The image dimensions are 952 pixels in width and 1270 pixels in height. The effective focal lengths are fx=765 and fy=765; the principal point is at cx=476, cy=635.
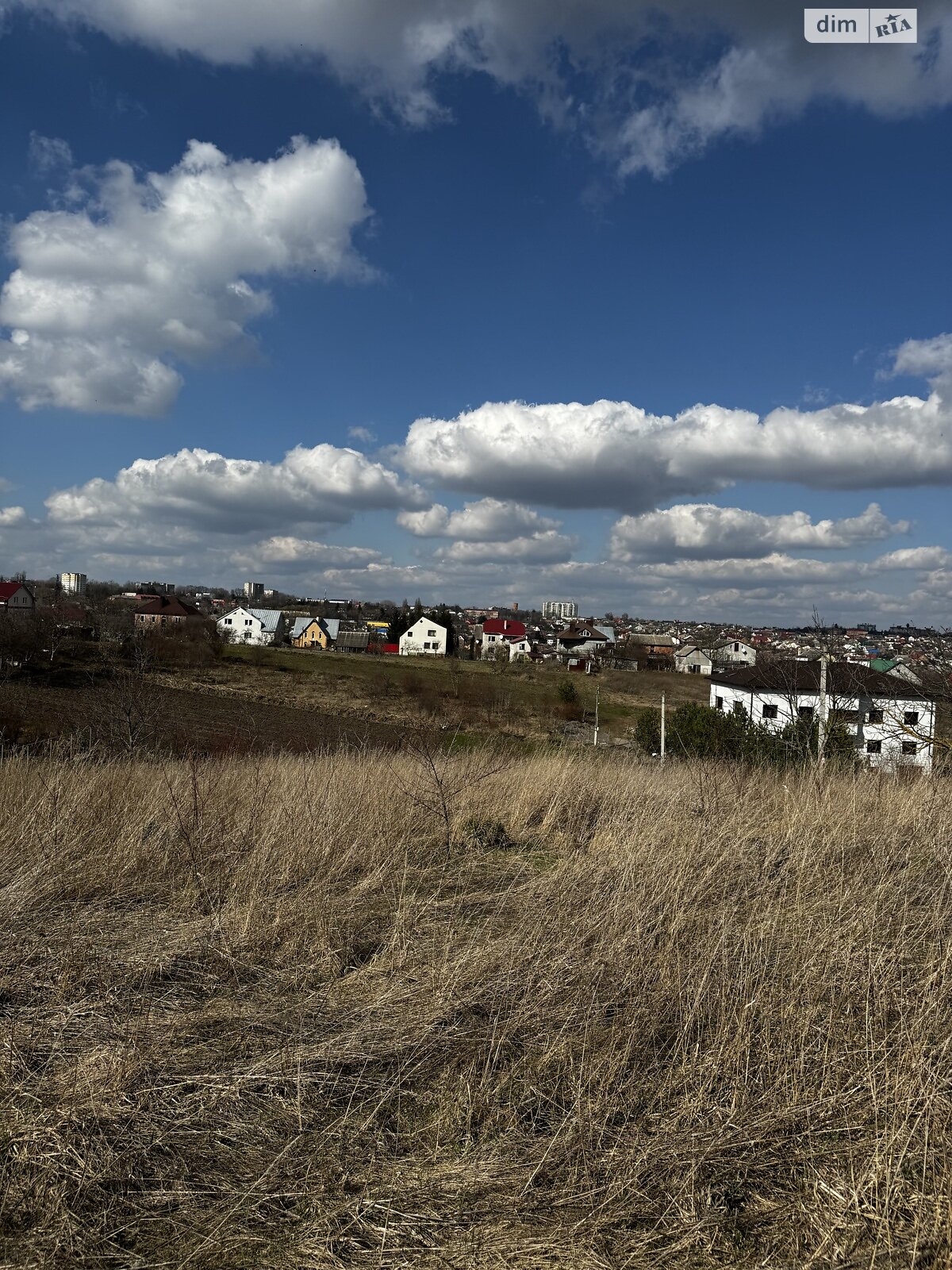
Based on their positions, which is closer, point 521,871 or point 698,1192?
point 698,1192

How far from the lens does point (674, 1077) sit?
283 cm

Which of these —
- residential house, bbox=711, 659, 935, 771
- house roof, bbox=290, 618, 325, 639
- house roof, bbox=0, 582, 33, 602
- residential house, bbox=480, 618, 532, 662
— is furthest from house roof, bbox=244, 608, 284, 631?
residential house, bbox=711, 659, 935, 771

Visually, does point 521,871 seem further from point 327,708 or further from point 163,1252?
point 327,708

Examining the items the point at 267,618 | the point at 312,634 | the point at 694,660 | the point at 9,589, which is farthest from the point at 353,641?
the point at 694,660

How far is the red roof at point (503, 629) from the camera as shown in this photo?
89625mm

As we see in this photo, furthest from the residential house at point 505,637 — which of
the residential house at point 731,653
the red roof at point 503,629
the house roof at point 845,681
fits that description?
the house roof at point 845,681

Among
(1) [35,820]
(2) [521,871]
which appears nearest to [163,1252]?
(2) [521,871]

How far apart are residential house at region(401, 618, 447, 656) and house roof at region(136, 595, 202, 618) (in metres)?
21.8

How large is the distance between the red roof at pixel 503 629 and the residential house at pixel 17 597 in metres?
46.6

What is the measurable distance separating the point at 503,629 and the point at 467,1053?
286 ft

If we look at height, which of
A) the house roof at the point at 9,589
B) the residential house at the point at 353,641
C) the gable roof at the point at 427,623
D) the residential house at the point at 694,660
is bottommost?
the residential house at the point at 694,660

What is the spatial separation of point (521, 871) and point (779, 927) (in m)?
1.88

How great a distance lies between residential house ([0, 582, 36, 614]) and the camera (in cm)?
6132

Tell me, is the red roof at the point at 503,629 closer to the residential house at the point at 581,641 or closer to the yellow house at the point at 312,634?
the residential house at the point at 581,641
